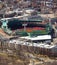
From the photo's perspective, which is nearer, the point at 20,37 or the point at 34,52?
the point at 34,52

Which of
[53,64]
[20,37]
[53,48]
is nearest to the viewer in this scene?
[53,64]

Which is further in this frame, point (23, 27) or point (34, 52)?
point (23, 27)

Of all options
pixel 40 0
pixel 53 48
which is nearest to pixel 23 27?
pixel 53 48

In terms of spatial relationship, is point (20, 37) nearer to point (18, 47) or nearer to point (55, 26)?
point (18, 47)

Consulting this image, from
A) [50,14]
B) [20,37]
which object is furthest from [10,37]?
[50,14]

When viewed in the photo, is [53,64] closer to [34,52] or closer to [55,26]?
[34,52]

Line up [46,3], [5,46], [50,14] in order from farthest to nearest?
1. [46,3]
2. [50,14]
3. [5,46]
